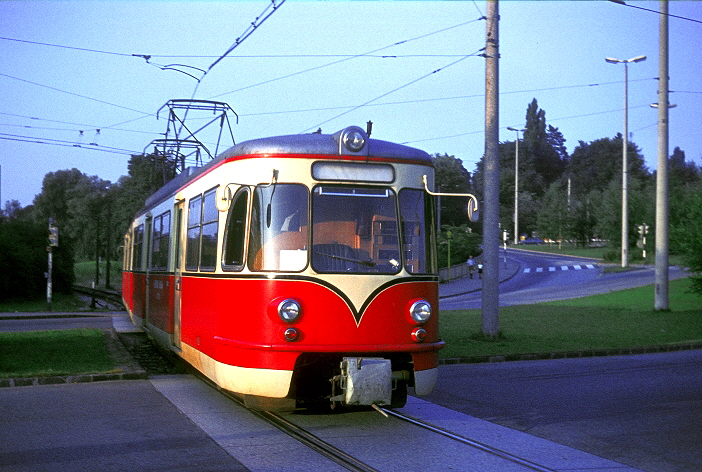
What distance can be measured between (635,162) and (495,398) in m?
113

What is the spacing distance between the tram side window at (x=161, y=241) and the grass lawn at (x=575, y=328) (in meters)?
5.43

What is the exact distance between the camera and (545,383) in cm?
1291

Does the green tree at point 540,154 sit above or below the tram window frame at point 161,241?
above

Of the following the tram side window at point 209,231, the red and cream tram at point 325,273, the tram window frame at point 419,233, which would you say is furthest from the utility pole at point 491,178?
the tram window frame at point 419,233

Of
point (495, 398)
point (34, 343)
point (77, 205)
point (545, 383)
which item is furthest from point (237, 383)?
point (77, 205)

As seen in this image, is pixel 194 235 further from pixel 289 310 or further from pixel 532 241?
pixel 532 241

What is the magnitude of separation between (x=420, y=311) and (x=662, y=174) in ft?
67.1

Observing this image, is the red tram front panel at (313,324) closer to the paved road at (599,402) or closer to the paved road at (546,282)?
the paved road at (599,402)

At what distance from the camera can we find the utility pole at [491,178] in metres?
17.7

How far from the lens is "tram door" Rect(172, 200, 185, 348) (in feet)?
39.8

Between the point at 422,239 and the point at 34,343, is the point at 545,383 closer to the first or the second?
the point at 422,239

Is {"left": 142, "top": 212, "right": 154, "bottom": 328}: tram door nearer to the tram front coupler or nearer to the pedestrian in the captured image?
the tram front coupler

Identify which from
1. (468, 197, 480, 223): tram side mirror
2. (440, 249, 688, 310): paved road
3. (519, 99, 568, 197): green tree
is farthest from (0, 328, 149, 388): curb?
(519, 99, 568, 197): green tree

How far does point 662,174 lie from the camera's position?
88.2 ft
